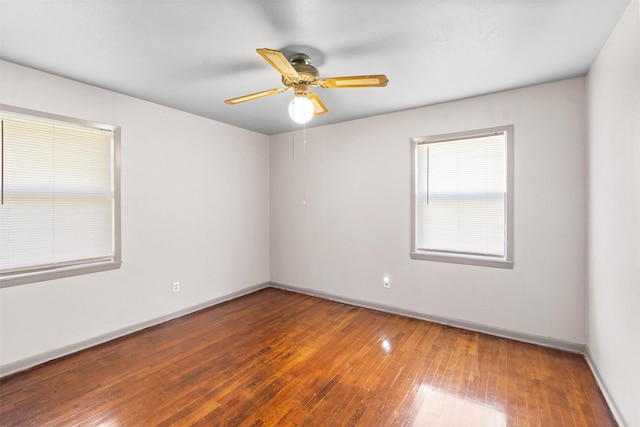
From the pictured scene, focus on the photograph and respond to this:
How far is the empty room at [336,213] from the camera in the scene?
1.86 metres

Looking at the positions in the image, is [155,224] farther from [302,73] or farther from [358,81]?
[358,81]

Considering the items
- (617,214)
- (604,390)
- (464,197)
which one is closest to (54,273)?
(464,197)

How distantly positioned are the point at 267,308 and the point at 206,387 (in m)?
1.73

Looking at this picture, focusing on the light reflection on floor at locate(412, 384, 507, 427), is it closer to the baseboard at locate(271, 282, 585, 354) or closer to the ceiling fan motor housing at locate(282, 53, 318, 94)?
the baseboard at locate(271, 282, 585, 354)

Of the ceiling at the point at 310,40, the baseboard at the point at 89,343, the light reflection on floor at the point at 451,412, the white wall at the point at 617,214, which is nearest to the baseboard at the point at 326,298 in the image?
the baseboard at the point at 89,343

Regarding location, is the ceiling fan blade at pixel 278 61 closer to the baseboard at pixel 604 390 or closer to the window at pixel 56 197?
the window at pixel 56 197

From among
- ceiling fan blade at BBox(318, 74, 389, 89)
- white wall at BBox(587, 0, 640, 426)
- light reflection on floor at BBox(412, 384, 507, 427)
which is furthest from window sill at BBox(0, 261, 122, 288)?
white wall at BBox(587, 0, 640, 426)

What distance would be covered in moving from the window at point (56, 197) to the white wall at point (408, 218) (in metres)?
2.41

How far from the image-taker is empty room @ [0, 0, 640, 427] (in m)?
1.86

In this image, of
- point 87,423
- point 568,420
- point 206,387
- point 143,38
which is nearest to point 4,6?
point 143,38

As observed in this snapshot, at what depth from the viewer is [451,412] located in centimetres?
195

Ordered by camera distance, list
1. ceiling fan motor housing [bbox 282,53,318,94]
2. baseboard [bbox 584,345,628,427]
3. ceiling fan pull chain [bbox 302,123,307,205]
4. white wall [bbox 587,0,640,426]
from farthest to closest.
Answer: ceiling fan pull chain [bbox 302,123,307,205], ceiling fan motor housing [bbox 282,53,318,94], baseboard [bbox 584,345,628,427], white wall [bbox 587,0,640,426]

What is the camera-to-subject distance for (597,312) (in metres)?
2.34

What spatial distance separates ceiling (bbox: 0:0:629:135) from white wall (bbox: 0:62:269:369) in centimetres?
29
